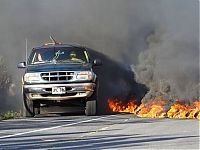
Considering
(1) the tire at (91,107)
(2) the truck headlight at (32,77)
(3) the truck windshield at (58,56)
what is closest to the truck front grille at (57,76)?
(2) the truck headlight at (32,77)

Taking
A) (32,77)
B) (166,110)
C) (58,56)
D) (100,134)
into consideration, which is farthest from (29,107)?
(100,134)

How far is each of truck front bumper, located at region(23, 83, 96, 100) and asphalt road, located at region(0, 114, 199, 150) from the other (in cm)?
99

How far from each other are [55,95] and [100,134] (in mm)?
3727

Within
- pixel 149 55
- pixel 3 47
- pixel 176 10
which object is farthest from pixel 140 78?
pixel 3 47

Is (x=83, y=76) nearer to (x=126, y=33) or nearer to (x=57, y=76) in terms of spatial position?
(x=57, y=76)

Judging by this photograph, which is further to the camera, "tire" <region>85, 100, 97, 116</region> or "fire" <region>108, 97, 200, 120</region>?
"tire" <region>85, 100, 97, 116</region>

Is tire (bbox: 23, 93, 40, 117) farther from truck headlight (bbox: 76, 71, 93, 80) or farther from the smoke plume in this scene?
the smoke plume

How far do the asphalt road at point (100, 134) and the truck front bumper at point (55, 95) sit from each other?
3.26 ft

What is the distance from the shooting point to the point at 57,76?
12250 mm

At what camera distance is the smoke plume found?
44.9 feet

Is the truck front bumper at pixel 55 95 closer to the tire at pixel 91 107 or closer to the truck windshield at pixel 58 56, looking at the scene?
the tire at pixel 91 107

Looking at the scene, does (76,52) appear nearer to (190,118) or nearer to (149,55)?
(149,55)

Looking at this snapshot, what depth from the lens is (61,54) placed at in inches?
521

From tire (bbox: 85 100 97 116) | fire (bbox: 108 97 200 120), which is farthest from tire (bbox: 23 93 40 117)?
fire (bbox: 108 97 200 120)
